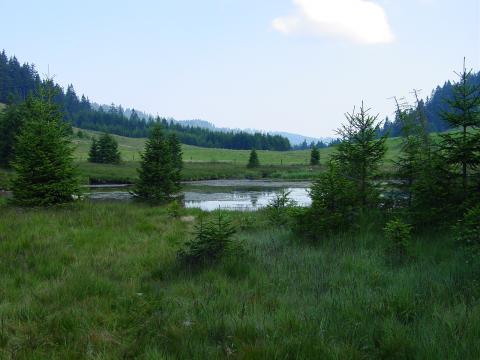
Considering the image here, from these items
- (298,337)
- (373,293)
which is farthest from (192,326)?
(373,293)

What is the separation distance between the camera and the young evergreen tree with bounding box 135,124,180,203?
74.5 ft

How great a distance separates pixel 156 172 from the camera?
2277 cm

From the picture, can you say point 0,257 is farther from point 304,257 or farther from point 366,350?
point 366,350

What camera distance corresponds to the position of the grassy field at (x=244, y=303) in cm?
385

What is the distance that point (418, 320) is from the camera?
4.39 m

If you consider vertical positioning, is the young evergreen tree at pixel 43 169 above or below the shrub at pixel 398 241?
above

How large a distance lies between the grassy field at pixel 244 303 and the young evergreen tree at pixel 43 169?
8563mm

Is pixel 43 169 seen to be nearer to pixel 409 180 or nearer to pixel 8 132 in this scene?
pixel 409 180

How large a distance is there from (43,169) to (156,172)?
277 inches

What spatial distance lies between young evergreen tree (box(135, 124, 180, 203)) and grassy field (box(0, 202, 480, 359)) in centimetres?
1392

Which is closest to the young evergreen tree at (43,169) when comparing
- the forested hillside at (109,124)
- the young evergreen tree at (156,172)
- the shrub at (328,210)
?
the young evergreen tree at (156,172)

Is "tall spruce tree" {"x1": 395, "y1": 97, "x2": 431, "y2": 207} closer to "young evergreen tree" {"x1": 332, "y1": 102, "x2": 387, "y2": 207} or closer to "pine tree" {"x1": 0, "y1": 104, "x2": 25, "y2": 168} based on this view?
"young evergreen tree" {"x1": 332, "y1": 102, "x2": 387, "y2": 207}

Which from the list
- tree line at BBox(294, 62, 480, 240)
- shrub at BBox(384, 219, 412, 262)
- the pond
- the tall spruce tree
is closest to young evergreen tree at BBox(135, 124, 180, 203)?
the pond

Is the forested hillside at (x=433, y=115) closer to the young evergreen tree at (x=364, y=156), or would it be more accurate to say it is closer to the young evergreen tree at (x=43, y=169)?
the young evergreen tree at (x=364, y=156)
